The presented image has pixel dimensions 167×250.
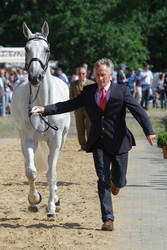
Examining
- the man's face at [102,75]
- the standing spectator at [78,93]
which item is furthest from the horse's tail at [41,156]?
the standing spectator at [78,93]

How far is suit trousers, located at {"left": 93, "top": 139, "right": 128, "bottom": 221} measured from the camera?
25.8 ft

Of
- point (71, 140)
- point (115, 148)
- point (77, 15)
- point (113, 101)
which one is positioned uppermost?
point (77, 15)

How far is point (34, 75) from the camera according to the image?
27.0 ft

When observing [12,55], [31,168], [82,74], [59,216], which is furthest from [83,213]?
[12,55]

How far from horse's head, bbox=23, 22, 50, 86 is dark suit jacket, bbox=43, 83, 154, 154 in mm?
493

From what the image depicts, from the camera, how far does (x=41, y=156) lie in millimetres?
10023

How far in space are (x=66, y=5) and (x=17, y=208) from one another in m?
40.0

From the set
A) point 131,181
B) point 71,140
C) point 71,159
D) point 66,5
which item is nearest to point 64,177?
point 131,181

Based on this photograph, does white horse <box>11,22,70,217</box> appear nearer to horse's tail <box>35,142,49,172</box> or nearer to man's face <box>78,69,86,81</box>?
horse's tail <box>35,142,49,172</box>

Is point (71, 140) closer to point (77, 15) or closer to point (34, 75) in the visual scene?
point (34, 75)

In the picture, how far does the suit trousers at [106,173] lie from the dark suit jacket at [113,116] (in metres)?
Result: 0.09

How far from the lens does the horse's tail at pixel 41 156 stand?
9765 millimetres

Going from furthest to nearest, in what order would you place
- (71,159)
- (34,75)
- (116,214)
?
(71,159), (116,214), (34,75)

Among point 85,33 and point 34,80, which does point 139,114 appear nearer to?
point 34,80
